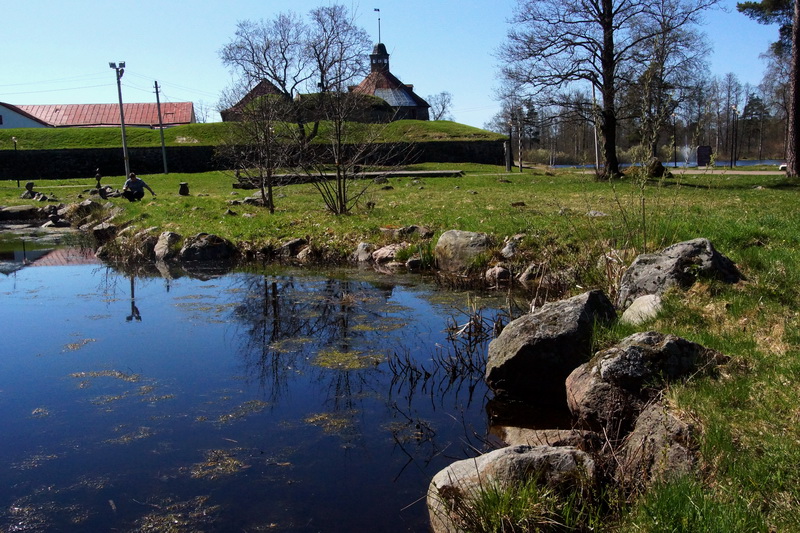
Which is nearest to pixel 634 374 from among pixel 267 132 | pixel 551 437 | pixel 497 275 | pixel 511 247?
pixel 551 437

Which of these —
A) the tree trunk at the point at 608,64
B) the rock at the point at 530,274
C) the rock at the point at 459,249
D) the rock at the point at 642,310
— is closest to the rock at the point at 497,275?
the rock at the point at 530,274

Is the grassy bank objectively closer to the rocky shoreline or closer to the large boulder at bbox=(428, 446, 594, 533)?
the rocky shoreline

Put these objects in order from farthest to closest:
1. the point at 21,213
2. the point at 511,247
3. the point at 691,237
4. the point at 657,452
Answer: the point at 21,213, the point at 511,247, the point at 691,237, the point at 657,452

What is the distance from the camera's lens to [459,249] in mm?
12164

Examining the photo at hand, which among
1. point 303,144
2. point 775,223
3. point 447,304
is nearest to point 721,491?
point 447,304

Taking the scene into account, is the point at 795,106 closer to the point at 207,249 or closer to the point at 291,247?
the point at 291,247

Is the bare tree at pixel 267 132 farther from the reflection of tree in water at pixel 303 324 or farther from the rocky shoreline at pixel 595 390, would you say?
the rocky shoreline at pixel 595 390

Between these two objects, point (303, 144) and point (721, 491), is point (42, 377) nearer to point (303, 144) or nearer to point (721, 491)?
point (721, 491)

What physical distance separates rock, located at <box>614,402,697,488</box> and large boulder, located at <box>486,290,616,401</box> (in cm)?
159

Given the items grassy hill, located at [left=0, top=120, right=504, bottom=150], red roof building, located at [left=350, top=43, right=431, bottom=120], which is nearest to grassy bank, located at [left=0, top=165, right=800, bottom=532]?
grassy hill, located at [left=0, top=120, right=504, bottom=150]

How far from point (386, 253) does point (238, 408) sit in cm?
752

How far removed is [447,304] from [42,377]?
17.7 ft

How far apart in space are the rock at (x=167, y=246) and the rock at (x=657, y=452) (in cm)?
1269

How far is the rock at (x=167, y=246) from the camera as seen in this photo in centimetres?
1526
